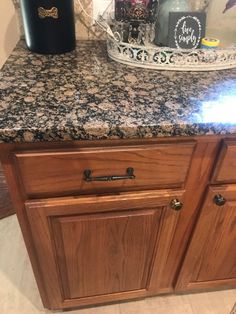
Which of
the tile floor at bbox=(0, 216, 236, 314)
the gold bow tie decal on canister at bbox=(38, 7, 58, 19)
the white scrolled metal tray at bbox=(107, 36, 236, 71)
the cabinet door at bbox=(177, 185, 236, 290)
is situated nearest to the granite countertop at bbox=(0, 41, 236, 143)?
the white scrolled metal tray at bbox=(107, 36, 236, 71)

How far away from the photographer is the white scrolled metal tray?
768 mm

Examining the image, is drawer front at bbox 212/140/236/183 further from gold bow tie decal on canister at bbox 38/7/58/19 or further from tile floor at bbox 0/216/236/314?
tile floor at bbox 0/216/236/314

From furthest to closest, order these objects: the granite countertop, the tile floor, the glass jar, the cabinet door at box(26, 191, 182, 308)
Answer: the tile floor
the glass jar
the cabinet door at box(26, 191, 182, 308)
the granite countertop

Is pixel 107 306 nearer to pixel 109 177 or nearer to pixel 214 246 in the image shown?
pixel 214 246

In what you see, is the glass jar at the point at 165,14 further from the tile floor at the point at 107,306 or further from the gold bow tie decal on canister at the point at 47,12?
the tile floor at the point at 107,306

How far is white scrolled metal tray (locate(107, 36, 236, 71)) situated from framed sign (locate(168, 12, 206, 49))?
4cm

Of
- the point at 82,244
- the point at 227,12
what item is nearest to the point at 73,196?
the point at 82,244

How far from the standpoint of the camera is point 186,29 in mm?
777

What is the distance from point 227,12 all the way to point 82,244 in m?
0.93

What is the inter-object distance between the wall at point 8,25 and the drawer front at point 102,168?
657mm

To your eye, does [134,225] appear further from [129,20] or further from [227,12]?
[227,12]

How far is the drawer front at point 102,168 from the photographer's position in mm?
574

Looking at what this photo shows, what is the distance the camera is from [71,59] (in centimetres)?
84

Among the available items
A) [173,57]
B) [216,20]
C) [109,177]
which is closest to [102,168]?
[109,177]
